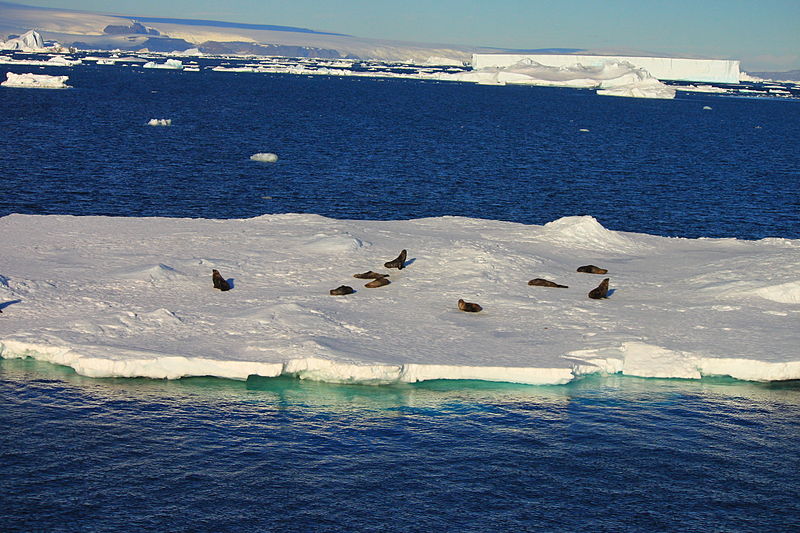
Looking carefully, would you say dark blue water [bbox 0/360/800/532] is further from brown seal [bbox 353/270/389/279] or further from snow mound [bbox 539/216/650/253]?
snow mound [bbox 539/216/650/253]

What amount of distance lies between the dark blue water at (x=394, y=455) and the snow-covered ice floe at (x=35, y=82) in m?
99.3

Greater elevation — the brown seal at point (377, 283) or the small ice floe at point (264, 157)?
the small ice floe at point (264, 157)

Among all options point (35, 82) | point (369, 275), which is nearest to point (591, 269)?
point (369, 275)

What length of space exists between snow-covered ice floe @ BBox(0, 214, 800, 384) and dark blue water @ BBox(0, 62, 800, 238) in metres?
13.6

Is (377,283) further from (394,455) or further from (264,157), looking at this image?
(264,157)

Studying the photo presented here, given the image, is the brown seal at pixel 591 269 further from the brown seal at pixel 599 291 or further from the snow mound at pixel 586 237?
the snow mound at pixel 586 237

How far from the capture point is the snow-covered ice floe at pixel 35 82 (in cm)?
10581

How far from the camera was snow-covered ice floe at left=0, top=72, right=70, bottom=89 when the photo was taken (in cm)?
10581

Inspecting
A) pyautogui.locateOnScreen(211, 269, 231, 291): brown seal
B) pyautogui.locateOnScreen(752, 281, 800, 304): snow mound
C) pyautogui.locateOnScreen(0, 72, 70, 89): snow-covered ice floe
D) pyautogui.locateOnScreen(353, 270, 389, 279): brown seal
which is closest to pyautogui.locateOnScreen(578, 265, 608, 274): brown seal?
pyautogui.locateOnScreen(752, 281, 800, 304): snow mound

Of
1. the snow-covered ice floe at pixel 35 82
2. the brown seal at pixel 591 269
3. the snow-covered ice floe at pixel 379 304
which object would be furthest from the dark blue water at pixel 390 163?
the brown seal at pixel 591 269

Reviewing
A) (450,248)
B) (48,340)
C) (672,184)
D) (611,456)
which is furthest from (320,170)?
(611,456)

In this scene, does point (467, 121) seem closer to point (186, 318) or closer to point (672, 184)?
point (672, 184)

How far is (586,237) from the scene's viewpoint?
27.4 metres

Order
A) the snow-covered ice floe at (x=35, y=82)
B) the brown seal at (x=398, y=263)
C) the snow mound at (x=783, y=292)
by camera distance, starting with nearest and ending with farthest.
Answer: the snow mound at (x=783, y=292), the brown seal at (x=398, y=263), the snow-covered ice floe at (x=35, y=82)
